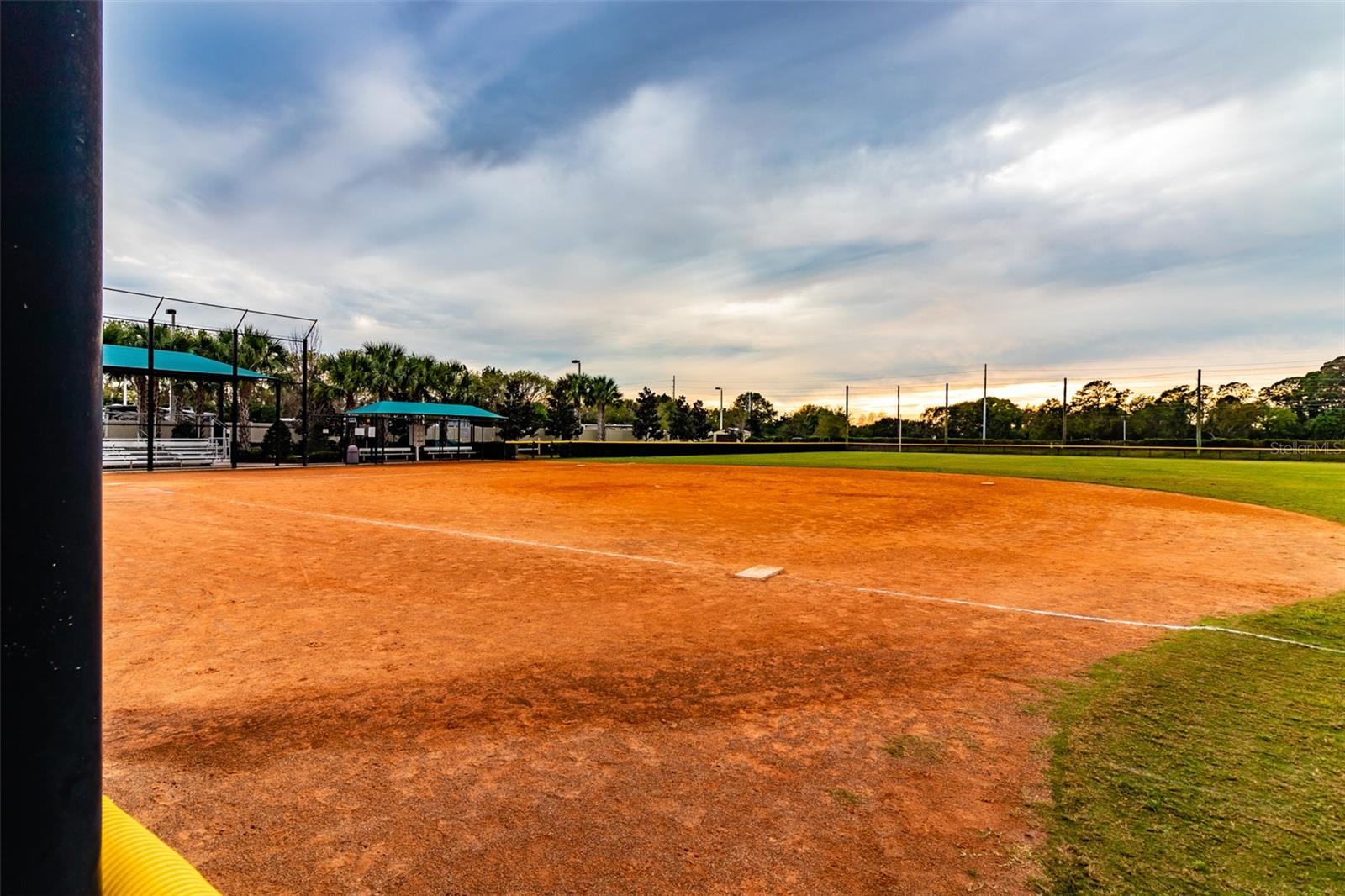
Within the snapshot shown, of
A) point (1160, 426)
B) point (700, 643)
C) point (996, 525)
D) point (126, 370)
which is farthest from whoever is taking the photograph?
point (1160, 426)

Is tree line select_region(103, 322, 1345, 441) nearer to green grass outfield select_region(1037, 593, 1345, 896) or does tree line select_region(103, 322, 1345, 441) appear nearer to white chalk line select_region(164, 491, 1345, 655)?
white chalk line select_region(164, 491, 1345, 655)

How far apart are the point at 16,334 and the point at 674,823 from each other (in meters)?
2.60

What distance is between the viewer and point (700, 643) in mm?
4918

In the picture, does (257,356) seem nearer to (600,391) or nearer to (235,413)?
(235,413)

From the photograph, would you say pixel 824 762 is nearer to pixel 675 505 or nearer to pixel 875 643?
pixel 875 643

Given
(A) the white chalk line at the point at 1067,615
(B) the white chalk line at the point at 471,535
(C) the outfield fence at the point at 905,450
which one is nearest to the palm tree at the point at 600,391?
(C) the outfield fence at the point at 905,450

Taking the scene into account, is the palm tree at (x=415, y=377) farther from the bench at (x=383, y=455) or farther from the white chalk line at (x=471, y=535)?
the white chalk line at (x=471, y=535)

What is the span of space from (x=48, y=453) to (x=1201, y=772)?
4.21 m

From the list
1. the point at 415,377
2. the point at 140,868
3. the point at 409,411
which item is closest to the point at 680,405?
the point at 415,377

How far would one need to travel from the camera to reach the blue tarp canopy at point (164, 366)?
Result: 23844 millimetres

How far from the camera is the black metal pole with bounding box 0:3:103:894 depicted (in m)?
1.01

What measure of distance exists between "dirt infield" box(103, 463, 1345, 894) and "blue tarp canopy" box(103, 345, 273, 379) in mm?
18828

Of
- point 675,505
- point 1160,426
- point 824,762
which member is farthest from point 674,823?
point 1160,426

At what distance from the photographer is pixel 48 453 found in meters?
1.03
